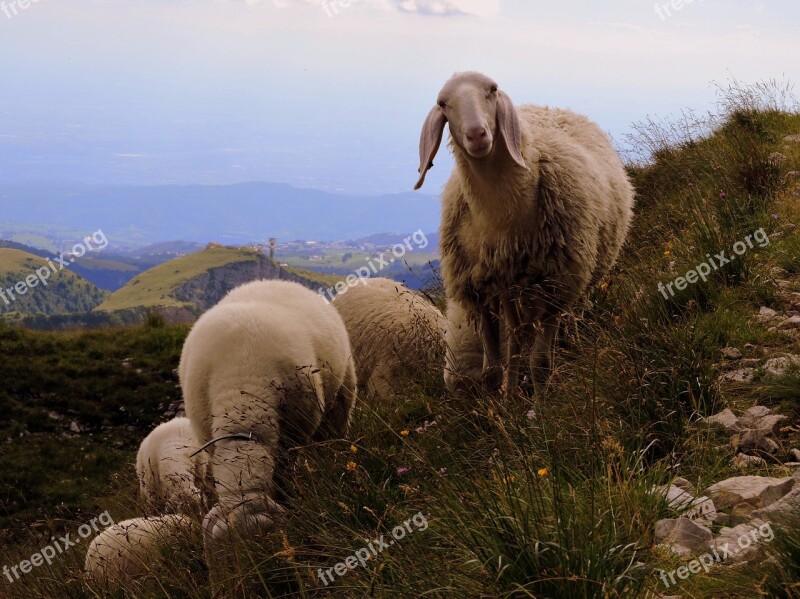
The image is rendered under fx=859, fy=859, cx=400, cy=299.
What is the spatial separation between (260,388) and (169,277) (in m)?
93.8

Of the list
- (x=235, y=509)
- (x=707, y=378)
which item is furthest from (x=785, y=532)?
(x=235, y=509)

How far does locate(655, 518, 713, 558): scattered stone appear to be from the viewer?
2834 mm

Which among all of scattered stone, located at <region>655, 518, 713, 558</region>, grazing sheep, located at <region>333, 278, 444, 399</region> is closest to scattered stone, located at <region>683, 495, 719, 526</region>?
scattered stone, located at <region>655, 518, 713, 558</region>

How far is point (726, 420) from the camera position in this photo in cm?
395

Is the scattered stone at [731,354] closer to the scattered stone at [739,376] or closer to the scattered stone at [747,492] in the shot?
the scattered stone at [739,376]

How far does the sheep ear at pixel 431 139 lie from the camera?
566 cm

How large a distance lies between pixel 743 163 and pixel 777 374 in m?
4.48

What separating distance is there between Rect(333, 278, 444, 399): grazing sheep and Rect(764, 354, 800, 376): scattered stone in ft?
12.2

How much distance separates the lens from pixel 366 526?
12.3 ft

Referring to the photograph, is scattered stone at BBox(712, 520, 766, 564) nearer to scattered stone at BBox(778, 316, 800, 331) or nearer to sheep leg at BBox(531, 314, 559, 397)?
scattered stone at BBox(778, 316, 800, 331)

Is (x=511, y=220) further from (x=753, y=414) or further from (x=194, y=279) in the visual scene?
(x=194, y=279)

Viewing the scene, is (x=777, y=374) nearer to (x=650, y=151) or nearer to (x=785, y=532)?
(x=785, y=532)

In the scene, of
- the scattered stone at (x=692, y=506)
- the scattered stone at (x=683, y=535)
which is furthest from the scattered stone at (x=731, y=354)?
the scattered stone at (x=683, y=535)

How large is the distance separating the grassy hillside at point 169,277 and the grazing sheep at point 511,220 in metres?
78.6
